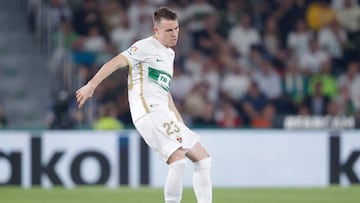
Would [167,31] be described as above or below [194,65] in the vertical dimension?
above

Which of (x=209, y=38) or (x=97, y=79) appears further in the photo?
(x=209, y=38)

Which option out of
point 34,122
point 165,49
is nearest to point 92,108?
point 34,122

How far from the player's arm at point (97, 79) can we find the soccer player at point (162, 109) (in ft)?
0.05

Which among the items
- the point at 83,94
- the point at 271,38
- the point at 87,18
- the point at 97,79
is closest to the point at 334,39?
the point at 271,38

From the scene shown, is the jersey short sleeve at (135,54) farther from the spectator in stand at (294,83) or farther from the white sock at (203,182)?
the spectator in stand at (294,83)

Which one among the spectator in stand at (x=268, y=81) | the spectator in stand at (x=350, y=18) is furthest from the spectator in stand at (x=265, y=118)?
the spectator in stand at (x=350, y=18)

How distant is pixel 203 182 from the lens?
8438 millimetres

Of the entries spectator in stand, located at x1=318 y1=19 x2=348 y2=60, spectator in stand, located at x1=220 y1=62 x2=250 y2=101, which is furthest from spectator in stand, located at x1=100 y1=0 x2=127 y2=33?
spectator in stand, located at x1=318 y1=19 x2=348 y2=60

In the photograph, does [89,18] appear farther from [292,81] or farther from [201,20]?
[292,81]

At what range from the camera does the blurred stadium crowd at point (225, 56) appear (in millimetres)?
16750


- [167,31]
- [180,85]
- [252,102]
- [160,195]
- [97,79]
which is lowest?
[160,195]

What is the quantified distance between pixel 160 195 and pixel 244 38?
6441 mm

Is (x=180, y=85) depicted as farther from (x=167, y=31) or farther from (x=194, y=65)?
(x=167, y=31)

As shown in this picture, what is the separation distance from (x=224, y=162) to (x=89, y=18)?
438 cm
